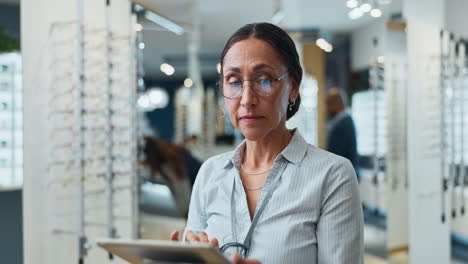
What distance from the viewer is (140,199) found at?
3.29 metres

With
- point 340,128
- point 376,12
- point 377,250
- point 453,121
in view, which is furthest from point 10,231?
point 453,121

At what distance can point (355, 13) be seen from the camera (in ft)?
10.3

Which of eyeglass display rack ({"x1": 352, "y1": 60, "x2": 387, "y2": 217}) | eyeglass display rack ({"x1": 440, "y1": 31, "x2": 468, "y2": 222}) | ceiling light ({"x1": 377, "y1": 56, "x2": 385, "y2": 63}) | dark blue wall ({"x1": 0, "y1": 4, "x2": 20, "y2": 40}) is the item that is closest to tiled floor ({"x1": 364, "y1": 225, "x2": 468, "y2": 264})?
eyeglass display rack ({"x1": 352, "y1": 60, "x2": 387, "y2": 217})

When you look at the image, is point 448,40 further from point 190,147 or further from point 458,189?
point 190,147

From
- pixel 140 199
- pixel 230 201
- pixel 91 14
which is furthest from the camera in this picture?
pixel 140 199

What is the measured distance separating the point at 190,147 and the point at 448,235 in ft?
7.65

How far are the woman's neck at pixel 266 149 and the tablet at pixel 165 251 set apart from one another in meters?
0.40

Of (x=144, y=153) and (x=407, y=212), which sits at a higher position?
(x=144, y=153)

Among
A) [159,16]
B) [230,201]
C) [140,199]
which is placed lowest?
[140,199]

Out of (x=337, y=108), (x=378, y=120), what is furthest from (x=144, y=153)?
(x=378, y=120)

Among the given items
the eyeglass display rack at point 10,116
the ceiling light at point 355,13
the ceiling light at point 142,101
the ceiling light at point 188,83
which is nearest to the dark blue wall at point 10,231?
the eyeglass display rack at point 10,116

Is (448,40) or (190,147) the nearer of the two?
(448,40)

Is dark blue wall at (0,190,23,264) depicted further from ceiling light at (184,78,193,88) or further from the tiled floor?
ceiling light at (184,78,193,88)

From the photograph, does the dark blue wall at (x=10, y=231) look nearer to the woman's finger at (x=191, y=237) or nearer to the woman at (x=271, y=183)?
the woman at (x=271, y=183)
